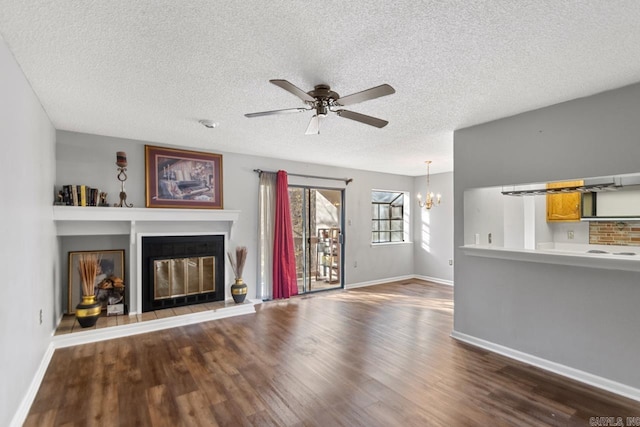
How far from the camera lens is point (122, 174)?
14.0 ft

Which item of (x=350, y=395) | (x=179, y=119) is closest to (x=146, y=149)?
(x=179, y=119)

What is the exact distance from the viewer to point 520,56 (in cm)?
206

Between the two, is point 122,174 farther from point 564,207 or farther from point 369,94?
point 564,207

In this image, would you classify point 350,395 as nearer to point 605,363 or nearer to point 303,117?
point 605,363

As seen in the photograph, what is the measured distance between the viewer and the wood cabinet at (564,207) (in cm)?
430

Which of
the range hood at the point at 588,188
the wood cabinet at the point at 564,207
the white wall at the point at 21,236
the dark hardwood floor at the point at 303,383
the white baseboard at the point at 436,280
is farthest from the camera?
the white baseboard at the point at 436,280

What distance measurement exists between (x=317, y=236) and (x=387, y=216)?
2.08 meters

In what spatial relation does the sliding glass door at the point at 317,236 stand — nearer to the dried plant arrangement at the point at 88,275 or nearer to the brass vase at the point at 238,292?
the brass vase at the point at 238,292

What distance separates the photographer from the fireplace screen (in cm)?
447

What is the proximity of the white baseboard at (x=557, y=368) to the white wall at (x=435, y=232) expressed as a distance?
3.46 metres

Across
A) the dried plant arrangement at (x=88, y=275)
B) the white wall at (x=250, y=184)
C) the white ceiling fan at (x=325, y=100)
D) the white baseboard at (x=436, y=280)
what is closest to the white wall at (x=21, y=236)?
the dried plant arrangement at (x=88, y=275)

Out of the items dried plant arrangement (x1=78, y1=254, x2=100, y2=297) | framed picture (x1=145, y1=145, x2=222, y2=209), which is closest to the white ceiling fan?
framed picture (x1=145, y1=145, x2=222, y2=209)

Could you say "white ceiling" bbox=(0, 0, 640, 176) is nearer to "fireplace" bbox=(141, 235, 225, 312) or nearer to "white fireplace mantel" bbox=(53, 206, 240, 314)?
"white fireplace mantel" bbox=(53, 206, 240, 314)

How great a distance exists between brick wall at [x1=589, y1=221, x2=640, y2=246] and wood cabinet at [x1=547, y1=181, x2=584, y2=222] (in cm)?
28
